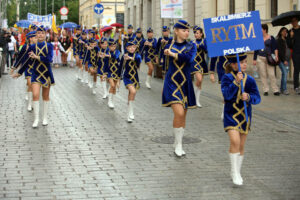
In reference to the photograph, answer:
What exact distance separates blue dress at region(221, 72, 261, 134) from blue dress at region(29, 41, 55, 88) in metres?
5.09

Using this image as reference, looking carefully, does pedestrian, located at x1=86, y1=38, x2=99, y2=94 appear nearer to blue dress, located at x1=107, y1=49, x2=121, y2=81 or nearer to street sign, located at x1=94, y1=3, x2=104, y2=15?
blue dress, located at x1=107, y1=49, x2=121, y2=81

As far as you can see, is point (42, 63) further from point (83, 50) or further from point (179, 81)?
point (83, 50)

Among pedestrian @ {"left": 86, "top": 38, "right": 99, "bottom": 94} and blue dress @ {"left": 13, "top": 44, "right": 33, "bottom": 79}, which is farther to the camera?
pedestrian @ {"left": 86, "top": 38, "right": 99, "bottom": 94}

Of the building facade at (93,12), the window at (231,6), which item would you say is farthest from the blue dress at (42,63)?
the building facade at (93,12)

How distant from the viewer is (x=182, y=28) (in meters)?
8.59

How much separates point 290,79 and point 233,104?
13.3m

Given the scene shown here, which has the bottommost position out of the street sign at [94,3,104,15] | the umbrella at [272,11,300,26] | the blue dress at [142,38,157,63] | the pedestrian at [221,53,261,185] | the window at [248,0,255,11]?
the pedestrian at [221,53,261,185]

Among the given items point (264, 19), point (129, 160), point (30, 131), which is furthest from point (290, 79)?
point (129, 160)

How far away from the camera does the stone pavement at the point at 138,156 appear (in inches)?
267

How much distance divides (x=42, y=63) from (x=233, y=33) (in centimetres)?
511

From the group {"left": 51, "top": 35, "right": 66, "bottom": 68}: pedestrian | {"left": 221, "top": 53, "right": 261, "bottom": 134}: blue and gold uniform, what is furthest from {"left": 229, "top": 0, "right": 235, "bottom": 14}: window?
{"left": 221, "top": 53, "right": 261, "bottom": 134}: blue and gold uniform

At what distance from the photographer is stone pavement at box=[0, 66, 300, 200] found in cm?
679

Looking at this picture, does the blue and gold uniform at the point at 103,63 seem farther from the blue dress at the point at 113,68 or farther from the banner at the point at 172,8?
the banner at the point at 172,8

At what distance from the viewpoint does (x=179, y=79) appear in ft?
28.7
